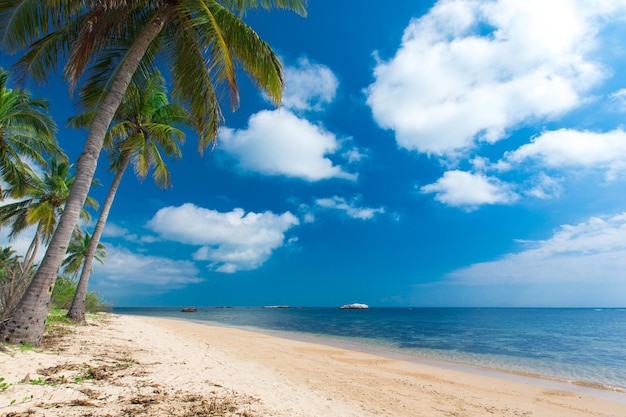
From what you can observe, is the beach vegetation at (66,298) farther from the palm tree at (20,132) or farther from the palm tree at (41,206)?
the palm tree at (20,132)

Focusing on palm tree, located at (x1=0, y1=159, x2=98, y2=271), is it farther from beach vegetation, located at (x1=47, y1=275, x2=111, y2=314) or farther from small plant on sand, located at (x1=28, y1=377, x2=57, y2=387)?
small plant on sand, located at (x1=28, y1=377, x2=57, y2=387)

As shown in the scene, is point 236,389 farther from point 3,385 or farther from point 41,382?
point 3,385

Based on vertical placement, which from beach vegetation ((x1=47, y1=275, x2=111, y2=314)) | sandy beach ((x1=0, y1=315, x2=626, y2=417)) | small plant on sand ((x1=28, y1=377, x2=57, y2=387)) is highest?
beach vegetation ((x1=47, y1=275, x2=111, y2=314))

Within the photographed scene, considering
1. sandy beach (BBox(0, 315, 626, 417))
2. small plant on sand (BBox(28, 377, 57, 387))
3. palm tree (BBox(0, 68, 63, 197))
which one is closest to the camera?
sandy beach (BBox(0, 315, 626, 417))

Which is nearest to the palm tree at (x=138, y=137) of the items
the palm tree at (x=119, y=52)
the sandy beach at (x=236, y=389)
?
the palm tree at (x=119, y=52)

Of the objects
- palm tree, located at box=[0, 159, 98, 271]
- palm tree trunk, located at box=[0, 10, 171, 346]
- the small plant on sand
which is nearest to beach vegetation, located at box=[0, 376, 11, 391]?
the small plant on sand

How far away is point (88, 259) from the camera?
547 inches

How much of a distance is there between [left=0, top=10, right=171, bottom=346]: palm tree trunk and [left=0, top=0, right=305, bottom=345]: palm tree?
17 mm

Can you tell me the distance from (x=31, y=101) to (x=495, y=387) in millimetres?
20199

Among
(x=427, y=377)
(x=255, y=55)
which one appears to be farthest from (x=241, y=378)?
(x=255, y=55)

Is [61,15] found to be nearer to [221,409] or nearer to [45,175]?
[221,409]

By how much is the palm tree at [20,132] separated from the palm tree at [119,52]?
6462 mm

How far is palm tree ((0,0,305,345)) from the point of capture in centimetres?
694

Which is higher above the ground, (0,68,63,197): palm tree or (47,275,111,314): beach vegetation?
(0,68,63,197): palm tree
